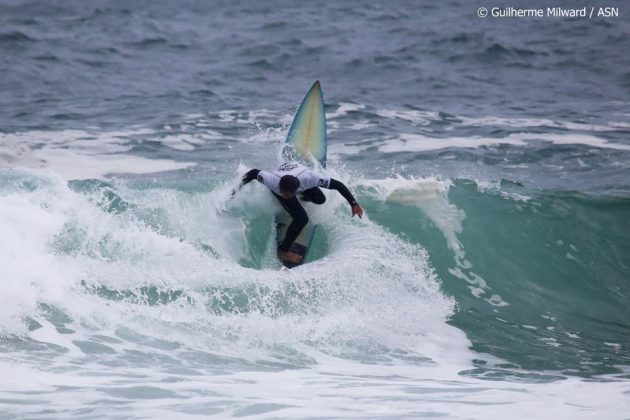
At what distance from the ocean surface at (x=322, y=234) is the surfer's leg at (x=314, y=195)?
1.21 feet

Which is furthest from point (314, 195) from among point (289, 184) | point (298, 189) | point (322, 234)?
point (322, 234)

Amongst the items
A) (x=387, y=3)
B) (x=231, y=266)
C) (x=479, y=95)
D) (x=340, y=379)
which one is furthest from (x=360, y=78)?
(x=340, y=379)

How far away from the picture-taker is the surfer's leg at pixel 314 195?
29.8ft

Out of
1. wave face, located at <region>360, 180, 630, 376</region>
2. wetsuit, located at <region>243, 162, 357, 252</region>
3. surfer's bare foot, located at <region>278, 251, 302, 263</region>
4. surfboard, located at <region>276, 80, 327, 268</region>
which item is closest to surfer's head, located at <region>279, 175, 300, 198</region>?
wetsuit, located at <region>243, 162, 357, 252</region>

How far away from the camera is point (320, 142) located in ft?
34.2

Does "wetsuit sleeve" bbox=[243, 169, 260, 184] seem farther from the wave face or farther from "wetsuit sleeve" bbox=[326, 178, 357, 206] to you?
the wave face

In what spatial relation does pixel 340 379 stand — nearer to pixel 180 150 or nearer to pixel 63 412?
pixel 63 412

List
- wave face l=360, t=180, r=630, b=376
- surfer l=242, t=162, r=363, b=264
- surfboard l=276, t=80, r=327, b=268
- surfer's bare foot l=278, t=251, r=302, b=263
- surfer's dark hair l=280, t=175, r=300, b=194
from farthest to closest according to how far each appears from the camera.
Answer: surfboard l=276, t=80, r=327, b=268 < surfer's bare foot l=278, t=251, r=302, b=263 < surfer l=242, t=162, r=363, b=264 < surfer's dark hair l=280, t=175, r=300, b=194 < wave face l=360, t=180, r=630, b=376

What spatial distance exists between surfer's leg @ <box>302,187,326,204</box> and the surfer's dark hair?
36 cm

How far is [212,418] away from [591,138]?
1009 cm

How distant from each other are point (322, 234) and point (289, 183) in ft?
3.59

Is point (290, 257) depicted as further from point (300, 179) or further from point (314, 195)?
point (300, 179)

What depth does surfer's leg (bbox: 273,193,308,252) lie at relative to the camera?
8945 millimetres

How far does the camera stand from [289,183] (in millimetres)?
8672
